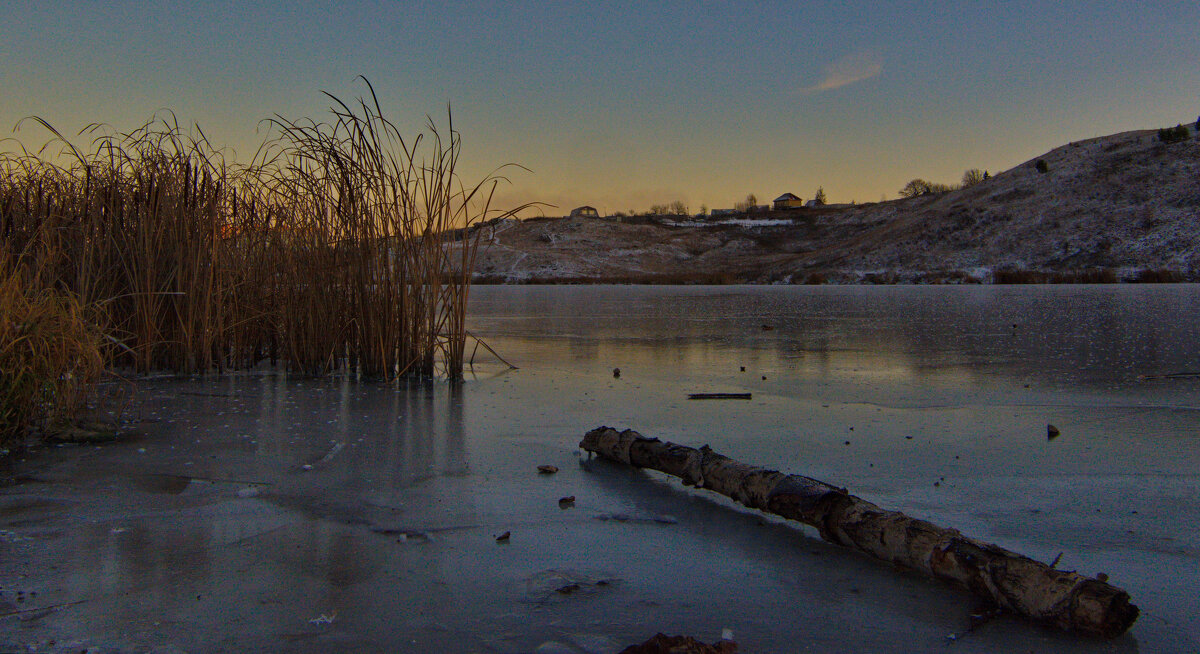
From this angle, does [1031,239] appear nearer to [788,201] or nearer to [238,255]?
[238,255]

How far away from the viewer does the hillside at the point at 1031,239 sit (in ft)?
132

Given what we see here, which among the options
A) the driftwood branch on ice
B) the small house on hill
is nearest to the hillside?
the driftwood branch on ice

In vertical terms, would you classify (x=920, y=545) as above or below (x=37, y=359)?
below

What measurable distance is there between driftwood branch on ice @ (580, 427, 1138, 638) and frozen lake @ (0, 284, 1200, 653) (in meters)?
0.06

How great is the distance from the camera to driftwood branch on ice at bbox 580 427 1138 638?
1.94 m

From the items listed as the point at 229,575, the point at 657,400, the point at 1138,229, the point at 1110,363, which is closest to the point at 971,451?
the point at 657,400

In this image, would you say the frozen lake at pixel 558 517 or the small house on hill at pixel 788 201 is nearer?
the frozen lake at pixel 558 517

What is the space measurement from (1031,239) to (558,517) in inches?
1922

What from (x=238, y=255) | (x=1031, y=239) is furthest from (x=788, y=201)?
(x=238, y=255)

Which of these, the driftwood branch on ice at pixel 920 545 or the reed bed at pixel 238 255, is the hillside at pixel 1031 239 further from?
the driftwood branch on ice at pixel 920 545

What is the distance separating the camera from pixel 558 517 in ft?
9.48

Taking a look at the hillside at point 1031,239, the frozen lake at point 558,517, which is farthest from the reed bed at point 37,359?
the hillside at point 1031,239

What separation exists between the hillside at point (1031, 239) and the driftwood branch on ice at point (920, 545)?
30425 mm

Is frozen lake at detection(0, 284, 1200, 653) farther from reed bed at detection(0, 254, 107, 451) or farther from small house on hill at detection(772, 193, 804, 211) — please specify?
small house on hill at detection(772, 193, 804, 211)
